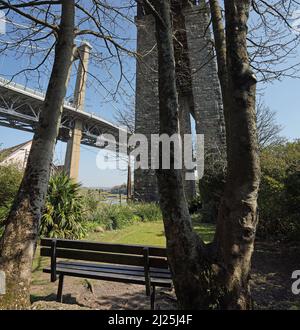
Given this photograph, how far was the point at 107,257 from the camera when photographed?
332 centimetres

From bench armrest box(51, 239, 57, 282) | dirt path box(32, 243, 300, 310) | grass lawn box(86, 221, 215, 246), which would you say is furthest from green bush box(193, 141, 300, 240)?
bench armrest box(51, 239, 57, 282)

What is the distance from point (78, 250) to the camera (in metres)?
3.56

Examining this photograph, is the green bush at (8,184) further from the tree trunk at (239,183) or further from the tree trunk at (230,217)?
the tree trunk at (239,183)

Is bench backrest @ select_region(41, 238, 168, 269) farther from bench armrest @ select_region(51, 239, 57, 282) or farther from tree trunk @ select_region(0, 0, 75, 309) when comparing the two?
tree trunk @ select_region(0, 0, 75, 309)

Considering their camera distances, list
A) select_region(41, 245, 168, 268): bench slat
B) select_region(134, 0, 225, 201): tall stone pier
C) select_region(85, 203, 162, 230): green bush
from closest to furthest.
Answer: select_region(41, 245, 168, 268): bench slat
select_region(85, 203, 162, 230): green bush
select_region(134, 0, 225, 201): tall stone pier

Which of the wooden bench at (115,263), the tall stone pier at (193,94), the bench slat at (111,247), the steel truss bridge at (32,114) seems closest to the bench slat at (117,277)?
the wooden bench at (115,263)

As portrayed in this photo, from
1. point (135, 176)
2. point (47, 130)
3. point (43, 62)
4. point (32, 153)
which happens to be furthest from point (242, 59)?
point (135, 176)

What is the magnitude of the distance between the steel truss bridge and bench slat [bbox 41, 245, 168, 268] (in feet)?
47.4

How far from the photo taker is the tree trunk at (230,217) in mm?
2209

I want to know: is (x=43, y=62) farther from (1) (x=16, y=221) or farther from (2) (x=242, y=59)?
(2) (x=242, y=59)

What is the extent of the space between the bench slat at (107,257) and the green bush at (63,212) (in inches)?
145

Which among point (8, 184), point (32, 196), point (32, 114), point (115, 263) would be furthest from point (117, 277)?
point (32, 114)

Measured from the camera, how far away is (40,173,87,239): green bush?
7.23 meters

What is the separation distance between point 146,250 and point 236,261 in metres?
1.19
